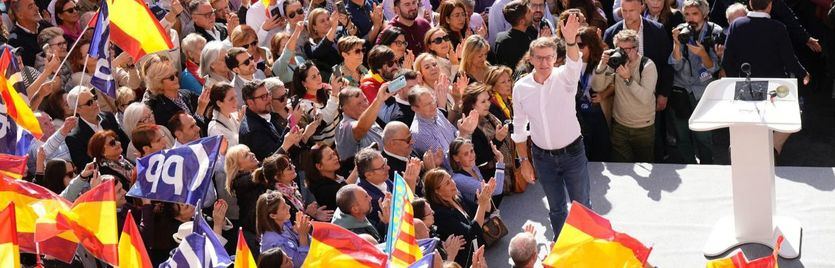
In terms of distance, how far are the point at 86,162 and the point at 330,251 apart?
10.5 feet

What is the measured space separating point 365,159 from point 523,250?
69.7 inches

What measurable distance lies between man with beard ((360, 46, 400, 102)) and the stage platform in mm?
1324

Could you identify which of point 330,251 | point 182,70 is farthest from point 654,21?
point 330,251

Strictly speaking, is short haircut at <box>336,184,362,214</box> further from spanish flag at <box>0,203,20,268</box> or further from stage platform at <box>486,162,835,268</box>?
spanish flag at <box>0,203,20,268</box>

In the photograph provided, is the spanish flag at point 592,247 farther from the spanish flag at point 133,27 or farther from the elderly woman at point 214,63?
the elderly woman at point 214,63

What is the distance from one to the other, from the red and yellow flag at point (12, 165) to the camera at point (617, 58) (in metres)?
4.65

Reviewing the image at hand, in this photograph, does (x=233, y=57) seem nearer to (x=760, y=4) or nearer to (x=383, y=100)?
(x=383, y=100)

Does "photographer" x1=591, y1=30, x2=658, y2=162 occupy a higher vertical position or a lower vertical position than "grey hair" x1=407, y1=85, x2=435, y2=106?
lower

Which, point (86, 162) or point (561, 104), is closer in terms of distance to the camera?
point (561, 104)

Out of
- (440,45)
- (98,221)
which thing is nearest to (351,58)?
(440,45)

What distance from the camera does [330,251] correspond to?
6.76 meters

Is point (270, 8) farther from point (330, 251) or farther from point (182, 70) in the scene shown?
point (330, 251)

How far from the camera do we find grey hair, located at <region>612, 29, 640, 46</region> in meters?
10.8

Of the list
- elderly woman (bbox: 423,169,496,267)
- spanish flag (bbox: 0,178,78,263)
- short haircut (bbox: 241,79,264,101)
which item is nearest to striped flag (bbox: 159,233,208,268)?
spanish flag (bbox: 0,178,78,263)
